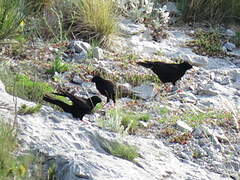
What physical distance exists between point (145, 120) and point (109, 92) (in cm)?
59

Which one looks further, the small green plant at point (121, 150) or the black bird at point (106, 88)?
the black bird at point (106, 88)

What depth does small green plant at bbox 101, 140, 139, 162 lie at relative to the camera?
6.60 metres

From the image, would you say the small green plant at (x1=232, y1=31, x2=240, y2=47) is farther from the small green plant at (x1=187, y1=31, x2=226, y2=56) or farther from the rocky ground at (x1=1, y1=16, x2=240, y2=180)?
the small green plant at (x1=187, y1=31, x2=226, y2=56)

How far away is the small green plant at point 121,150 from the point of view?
21.6ft

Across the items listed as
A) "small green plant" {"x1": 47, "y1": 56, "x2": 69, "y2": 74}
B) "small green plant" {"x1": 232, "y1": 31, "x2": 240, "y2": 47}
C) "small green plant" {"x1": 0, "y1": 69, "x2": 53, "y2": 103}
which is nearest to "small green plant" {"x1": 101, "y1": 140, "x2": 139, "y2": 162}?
"small green plant" {"x1": 0, "y1": 69, "x2": 53, "y2": 103}

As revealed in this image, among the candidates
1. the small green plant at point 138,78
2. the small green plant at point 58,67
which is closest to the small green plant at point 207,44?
the small green plant at point 138,78

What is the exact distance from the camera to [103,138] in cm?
679

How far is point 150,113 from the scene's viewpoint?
872cm

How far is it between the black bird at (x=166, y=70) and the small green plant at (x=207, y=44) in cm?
213

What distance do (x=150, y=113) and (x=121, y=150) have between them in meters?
2.15

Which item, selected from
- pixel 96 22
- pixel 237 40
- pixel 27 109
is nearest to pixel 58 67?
pixel 96 22

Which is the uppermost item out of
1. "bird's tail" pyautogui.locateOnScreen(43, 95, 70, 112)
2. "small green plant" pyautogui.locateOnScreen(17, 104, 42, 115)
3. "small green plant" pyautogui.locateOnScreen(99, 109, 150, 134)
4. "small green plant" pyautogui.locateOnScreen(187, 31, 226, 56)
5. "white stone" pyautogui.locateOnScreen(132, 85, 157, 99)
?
"small green plant" pyautogui.locateOnScreen(17, 104, 42, 115)

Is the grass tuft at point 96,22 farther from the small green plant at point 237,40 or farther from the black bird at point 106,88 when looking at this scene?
the black bird at point 106,88

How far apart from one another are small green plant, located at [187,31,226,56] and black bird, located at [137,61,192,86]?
2130 mm
